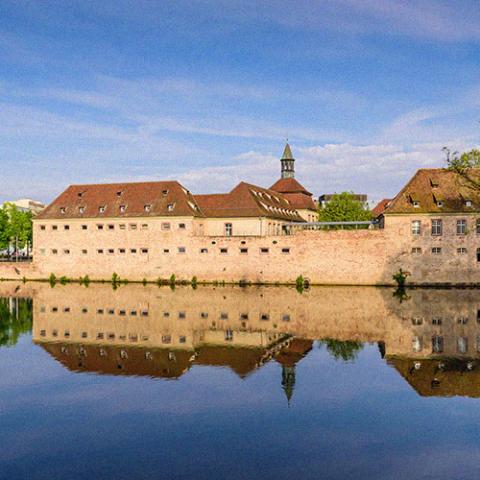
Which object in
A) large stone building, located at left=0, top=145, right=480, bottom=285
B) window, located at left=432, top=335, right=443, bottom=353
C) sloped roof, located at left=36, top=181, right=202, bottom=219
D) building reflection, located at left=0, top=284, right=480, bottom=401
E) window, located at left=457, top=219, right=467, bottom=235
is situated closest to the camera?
building reflection, located at left=0, top=284, right=480, bottom=401

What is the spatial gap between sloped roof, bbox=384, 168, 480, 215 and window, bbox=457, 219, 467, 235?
90 cm

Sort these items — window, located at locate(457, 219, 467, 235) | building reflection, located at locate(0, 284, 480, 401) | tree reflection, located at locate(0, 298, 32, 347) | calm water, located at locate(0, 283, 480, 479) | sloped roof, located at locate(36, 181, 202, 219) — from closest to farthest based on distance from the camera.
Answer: calm water, located at locate(0, 283, 480, 479) → building reflection, located at locate(0, 284, 480, 401) → tree reflection, located at locate(0, 298, 32, 347) → window, located at locate(457, 219, 467, 235) → sloped roof, located at locate(36, 181, 202, 219)

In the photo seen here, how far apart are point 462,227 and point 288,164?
45.8m

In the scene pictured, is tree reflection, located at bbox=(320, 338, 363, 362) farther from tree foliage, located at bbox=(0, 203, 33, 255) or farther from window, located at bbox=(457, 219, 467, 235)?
tree foliage, located at bbox=(0, 203, 33, 255)

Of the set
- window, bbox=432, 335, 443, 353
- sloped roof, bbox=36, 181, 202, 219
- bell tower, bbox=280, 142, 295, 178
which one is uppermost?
bell tower, bbox=280, 142, 295, 178

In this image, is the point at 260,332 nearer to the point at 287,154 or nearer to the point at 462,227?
the point at 462,227

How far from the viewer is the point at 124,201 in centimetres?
5616

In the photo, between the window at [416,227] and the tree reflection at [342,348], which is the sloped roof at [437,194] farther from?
the tree reflection at [342,348]

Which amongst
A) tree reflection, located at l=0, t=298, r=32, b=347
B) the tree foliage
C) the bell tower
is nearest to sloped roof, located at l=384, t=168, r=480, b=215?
Result: tree reflection, located at l=0, t=298, r=32, b=347

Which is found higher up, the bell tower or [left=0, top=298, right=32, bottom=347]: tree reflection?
the bell tower

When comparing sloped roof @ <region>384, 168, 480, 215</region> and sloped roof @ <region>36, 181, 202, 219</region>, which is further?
sloped roof @ <region>36, 181, 202, 219</region>

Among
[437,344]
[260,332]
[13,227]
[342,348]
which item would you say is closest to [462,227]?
[437,344]

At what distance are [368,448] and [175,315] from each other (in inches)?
802

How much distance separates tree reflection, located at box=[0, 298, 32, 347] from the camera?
25438 mm
